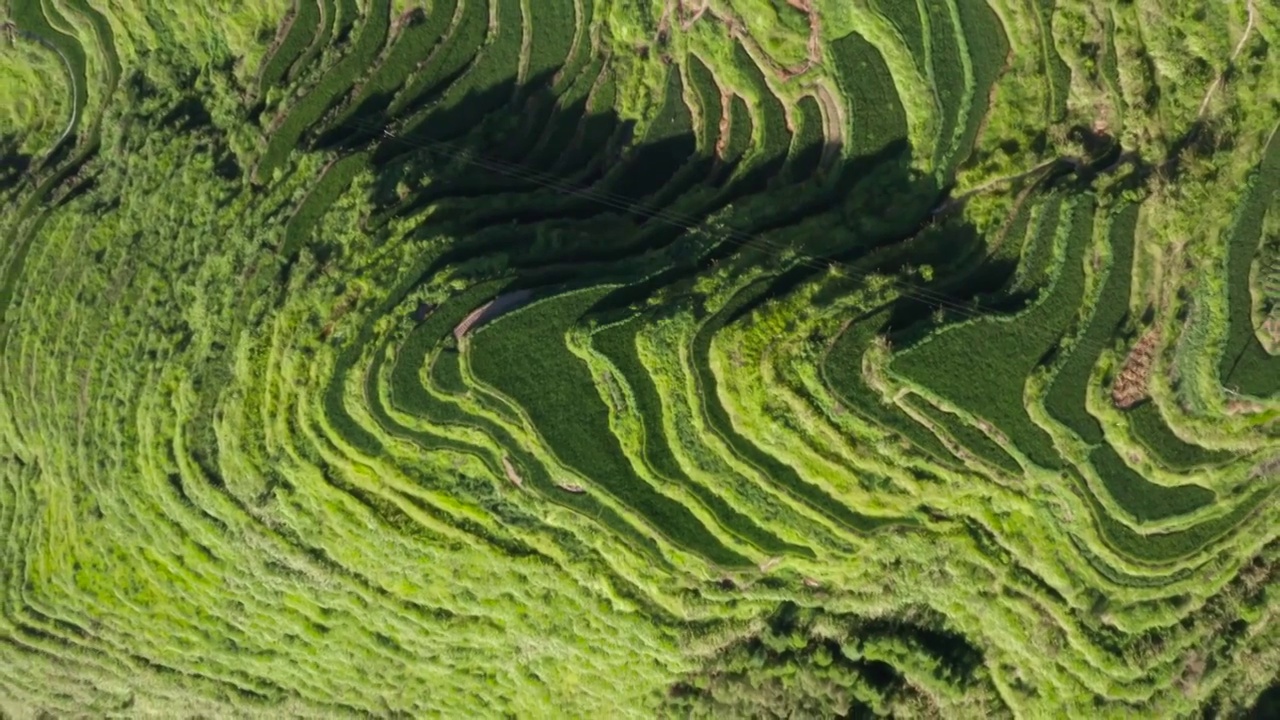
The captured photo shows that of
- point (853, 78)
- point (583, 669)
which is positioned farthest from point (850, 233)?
point (583, 669)

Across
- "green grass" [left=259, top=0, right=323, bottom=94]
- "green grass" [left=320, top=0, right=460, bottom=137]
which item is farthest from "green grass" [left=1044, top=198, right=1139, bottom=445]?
"green grass" [left=259, top=0, right=323, bottom=94]

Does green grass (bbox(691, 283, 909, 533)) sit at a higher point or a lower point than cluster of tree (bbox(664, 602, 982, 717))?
higher

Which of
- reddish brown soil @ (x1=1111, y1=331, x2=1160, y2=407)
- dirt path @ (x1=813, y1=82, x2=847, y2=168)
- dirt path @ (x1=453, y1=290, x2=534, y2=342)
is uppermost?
dirt path @ (x1=813, y1=82, x2=847, y2=168)

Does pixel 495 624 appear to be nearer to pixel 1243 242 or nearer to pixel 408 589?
pixel 408 589

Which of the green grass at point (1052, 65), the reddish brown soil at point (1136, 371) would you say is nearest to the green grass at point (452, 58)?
the green grass at point (1052, 65)

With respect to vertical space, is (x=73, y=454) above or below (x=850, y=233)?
below

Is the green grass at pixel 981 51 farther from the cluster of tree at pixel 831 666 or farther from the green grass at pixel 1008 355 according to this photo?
the cluster of tree at pixel 831 666

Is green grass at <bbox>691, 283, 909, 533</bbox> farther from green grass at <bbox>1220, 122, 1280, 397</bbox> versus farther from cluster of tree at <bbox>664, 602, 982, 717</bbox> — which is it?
green grass at <bbox>1220, 122, 1280, 397</bbox>
